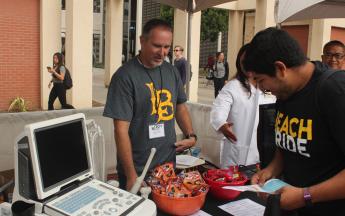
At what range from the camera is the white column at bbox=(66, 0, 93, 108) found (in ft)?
26.3

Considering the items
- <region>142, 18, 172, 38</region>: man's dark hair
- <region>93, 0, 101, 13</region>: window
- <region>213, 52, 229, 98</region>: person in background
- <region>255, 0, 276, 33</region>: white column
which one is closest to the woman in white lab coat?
<region>142, 18, 172, 38</region>: man's dark hair

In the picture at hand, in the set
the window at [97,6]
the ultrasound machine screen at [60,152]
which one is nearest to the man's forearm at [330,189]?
the ultrasound machine screen at [60,152]

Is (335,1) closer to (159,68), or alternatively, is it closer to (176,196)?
(159,68)

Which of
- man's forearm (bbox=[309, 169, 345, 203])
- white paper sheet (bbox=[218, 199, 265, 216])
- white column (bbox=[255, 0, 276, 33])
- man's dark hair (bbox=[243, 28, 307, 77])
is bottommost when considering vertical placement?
white paper sheet (bbox=[218, 199, 265, 216])

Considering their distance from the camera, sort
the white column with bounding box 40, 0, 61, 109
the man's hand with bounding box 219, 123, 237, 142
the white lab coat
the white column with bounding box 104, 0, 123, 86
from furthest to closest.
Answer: the white column with bounding box 104, 0, 123, 86 → the white column with bounding box 40, 0, 61, 109 → the white lab coat → the man's hand with bounding box 219, 123, 237, 142

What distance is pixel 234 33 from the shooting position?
1332 cm

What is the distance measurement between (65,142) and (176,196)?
0.54 metres

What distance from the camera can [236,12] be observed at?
13102 millimetres

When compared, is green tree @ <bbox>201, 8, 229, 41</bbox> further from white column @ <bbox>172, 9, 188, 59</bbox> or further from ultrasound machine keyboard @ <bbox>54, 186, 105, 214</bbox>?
ultrasound machine keyboard @ <bbox>54, 186, 105, 214</bbox>

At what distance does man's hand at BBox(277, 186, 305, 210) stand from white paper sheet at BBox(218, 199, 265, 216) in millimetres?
427

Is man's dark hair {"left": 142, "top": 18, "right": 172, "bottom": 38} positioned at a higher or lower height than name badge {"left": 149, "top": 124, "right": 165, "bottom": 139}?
higher

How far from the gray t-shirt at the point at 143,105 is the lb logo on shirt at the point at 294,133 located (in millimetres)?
823

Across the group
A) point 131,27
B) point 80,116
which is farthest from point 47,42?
point 131,27

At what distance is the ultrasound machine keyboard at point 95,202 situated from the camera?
1.31 m
